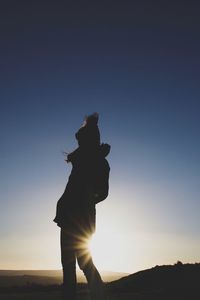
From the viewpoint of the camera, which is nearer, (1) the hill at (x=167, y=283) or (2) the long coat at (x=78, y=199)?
(2) the long coat at (x=78, y=199)

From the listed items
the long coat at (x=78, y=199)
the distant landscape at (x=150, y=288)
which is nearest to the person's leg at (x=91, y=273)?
the long coat at (x=78, y=199)

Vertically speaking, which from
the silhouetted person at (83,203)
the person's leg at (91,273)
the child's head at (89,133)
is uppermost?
the child's head at (89,133)

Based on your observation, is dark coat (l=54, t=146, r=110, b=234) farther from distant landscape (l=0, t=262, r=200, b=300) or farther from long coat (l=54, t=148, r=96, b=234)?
distant landscape (l=0, t=262, r=200, b=300)

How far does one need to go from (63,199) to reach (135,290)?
4.73 meters

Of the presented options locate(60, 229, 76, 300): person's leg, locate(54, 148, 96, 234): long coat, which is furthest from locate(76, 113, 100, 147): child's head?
locate(60, 229, 76, 300): person's leg

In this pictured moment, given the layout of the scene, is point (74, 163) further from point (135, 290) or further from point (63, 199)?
point (135, 290)

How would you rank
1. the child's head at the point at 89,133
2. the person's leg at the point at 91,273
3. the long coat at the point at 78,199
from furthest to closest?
1. the child's head at the point at 89,133
2. the long coat at the point at 78,199
3. the person's leg at the point at 91,273

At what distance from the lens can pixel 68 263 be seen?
Answer: 225 inches

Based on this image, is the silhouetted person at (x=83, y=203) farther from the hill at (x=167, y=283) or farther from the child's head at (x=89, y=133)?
the hill at (x=167, y=283)

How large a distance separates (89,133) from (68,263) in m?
1.77

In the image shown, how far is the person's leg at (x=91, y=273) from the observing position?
17.8 ft

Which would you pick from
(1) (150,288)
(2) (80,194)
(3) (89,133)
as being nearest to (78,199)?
(2) (80,194)

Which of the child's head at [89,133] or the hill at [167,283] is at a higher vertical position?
the child's head at [89,133]

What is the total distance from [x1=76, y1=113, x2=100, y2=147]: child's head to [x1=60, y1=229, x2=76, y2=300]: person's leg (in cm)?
126
